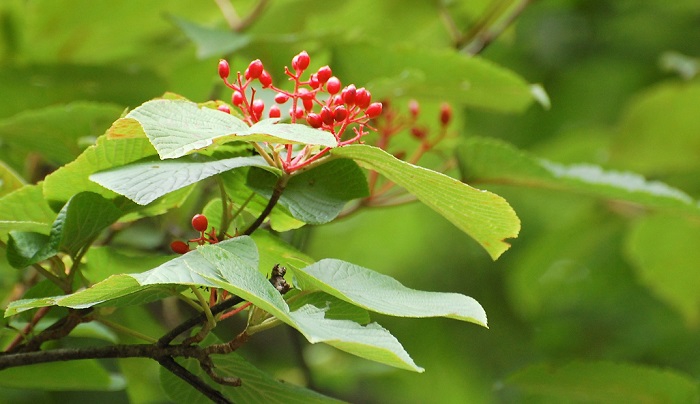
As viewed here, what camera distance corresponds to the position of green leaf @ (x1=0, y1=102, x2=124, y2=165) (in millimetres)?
863

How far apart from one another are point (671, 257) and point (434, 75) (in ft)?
2.44

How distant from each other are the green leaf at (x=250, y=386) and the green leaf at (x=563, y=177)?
41 cm

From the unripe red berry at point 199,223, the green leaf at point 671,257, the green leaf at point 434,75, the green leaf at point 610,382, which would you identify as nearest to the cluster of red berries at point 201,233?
the unripe red berry at point 199,223

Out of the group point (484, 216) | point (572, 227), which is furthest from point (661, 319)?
point (484, 216)

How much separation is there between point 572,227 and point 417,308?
1.24 metres

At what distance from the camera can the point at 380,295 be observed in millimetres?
542

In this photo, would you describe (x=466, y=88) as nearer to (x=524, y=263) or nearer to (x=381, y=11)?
(x=381, y=11)

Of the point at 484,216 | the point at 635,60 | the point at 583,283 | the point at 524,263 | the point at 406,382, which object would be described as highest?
the point at 484,216

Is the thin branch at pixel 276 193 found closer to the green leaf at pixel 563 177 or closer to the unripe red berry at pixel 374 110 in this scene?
the unripe red berry at pixel 374 110

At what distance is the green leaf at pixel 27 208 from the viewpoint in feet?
2.03

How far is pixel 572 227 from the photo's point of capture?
1.69m

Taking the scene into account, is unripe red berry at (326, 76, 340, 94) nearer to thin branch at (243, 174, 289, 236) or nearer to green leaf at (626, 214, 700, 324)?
thin branch at (243, 174, 289, 236)

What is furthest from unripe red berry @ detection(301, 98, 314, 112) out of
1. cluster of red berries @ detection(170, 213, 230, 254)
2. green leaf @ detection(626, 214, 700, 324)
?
green leaf @ detection(626, 214, 700, 324)

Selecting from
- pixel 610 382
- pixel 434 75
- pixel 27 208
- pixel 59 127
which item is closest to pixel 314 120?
pixel 27 208
